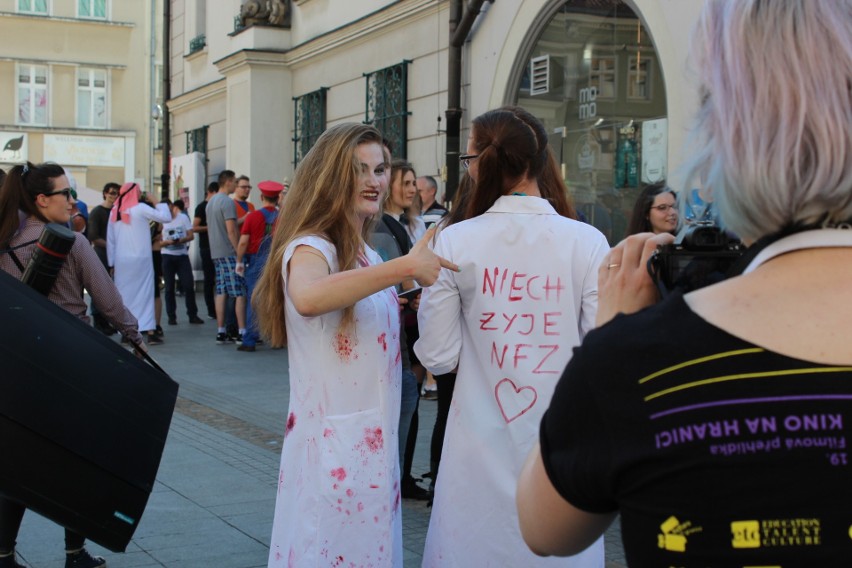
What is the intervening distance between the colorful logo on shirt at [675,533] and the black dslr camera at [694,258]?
36 cm

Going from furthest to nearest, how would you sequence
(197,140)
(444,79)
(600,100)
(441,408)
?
(197,140), (444,79), (600,100), (441,408)

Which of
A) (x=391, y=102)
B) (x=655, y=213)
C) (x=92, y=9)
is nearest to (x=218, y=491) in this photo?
(x=655, y=213)

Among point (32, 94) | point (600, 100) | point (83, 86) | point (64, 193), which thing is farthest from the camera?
point (83, 86)

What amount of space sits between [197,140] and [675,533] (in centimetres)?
2281

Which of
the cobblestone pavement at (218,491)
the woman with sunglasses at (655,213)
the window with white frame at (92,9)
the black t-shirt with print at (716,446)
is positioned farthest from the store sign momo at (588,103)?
the window with white frame at (92,9)

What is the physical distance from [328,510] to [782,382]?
2159mm

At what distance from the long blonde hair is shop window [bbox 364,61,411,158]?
10844mm

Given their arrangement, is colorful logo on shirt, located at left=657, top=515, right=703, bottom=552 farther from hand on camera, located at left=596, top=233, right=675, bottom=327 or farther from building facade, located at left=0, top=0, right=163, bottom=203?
building facade, located at left=0, top=0, right=163, bottom=203

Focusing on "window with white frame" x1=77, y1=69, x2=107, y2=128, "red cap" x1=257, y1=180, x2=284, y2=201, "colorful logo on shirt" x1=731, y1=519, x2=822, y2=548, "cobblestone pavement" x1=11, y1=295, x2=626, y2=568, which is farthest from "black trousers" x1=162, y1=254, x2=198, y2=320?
"window with white frame" x1=77, y1=69, x2=107, y2=128

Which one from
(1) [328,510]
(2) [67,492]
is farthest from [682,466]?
(2) [67,492]

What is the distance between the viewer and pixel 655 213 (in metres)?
6.30

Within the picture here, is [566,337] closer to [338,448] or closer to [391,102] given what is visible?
[338,448]

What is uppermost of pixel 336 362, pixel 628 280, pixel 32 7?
pixel 32 7

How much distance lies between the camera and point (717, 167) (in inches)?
51.0
